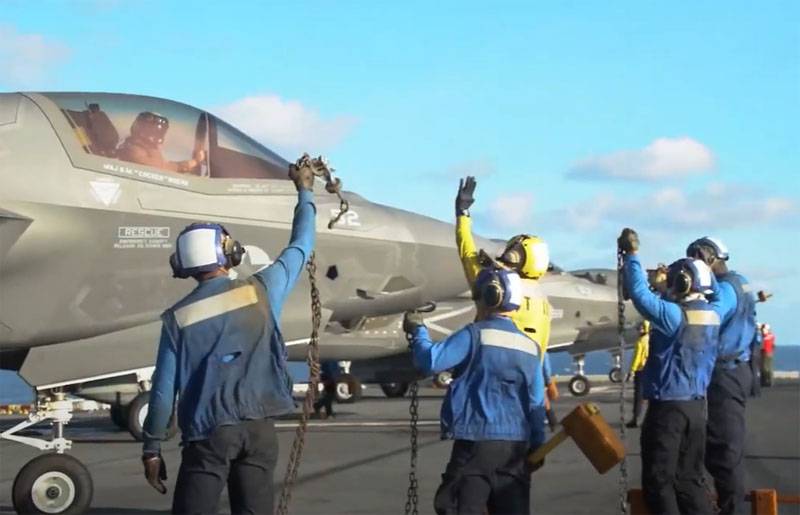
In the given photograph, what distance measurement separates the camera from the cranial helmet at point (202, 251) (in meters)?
5.49

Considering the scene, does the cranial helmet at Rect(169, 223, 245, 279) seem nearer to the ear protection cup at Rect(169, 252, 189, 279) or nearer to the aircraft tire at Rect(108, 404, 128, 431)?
the ear protection cup at Rect(169, 252, 189, 279)

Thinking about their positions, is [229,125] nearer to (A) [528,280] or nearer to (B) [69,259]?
(B) [69,259]

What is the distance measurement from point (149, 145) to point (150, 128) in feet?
0.51

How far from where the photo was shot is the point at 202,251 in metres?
5.49

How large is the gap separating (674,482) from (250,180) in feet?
16.6

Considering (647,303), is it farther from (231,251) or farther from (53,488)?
(53,488)

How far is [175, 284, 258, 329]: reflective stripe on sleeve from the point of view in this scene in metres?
5.36

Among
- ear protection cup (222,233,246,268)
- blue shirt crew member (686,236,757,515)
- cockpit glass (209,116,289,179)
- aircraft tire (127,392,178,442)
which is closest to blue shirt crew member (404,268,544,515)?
ear protection cup (222,233,246,268)

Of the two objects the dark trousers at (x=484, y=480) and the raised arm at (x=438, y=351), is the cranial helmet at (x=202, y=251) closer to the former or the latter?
the raised arm at (x=438, y=351)

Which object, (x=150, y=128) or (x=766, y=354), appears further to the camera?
(x=766, y=354)

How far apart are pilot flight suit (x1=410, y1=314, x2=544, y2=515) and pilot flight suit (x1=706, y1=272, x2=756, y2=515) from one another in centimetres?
291

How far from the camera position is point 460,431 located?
229 inches

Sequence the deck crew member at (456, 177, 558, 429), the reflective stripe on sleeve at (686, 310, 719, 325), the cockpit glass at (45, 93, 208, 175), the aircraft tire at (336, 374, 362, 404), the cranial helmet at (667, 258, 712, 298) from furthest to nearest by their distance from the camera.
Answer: the aircraft tire at (336, 374, 362, 404), the cockpit glass at (45, 93, 208, 175), the cranial helmet at (667, 258, 712, 298), the reflective stripe on sleeve at (686, 310, 719, 325), the deck crew member at (456, 177, 558, 429)

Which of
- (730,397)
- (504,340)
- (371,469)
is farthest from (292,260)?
(371,469)
